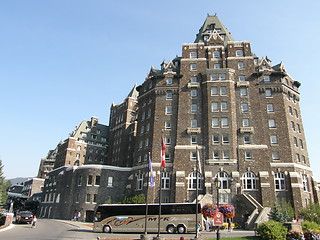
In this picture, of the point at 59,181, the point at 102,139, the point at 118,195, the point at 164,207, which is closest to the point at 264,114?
the point at 164,207

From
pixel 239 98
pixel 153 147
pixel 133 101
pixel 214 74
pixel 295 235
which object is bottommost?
pixel 295 235

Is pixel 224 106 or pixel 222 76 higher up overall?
pixel 222 76

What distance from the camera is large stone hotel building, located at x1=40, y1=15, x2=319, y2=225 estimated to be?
1858 inches

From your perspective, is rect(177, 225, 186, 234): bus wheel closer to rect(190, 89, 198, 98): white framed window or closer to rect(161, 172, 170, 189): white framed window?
rect(161, 172, 170, 189): white framed window

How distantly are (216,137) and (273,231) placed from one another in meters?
28.6

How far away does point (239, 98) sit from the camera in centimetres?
5425

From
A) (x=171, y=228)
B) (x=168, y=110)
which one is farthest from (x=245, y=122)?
(x=171, y=228)

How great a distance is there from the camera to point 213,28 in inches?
2569

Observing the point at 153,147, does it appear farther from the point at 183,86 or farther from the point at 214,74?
the point at 214,74

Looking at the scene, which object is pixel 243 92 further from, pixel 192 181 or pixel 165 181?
pixel 165 181

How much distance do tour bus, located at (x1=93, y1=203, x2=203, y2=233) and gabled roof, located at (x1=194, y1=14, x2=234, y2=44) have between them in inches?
1646

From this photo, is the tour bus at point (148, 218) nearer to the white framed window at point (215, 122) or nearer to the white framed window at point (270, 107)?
the white framed window at point (215, 122)

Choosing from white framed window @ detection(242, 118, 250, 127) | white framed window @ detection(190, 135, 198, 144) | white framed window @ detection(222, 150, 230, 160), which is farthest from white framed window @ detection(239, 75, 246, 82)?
white framed window @ detection(222, 150, 230, 160)

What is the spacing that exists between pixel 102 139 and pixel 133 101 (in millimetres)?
23759
